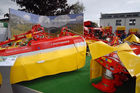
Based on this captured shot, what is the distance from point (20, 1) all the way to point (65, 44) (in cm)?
1519

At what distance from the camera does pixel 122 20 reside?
26.3 meters

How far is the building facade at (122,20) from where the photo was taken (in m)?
25.4

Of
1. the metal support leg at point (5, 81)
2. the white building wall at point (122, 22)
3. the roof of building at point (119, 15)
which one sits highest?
the roof of building at point (119, 15)

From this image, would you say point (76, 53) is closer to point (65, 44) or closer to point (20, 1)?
point (65, 44)

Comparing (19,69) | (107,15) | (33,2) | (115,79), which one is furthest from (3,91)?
(107,15)

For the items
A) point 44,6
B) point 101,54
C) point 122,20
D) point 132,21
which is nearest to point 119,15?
point 122,20

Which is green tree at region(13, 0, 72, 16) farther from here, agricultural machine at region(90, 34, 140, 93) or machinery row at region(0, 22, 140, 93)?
agricultural machine at region(90, 34, 140, 93)

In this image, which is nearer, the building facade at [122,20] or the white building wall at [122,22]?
the white building wall at [122,22]

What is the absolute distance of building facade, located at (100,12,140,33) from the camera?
25372mm

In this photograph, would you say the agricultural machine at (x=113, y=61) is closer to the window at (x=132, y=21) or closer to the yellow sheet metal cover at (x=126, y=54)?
the yellow sheet metal cover at (x=126, y=54)

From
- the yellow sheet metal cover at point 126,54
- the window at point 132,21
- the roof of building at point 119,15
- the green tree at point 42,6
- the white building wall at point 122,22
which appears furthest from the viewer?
the roof of building at point 119,15

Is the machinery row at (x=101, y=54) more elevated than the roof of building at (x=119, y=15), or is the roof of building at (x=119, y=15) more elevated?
the roof of building at (x=119, y=15)

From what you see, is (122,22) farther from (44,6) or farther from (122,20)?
(44,6)

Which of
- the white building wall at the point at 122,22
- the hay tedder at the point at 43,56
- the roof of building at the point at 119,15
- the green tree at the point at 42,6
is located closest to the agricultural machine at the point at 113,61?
the hay tedder at the point at 43,56
